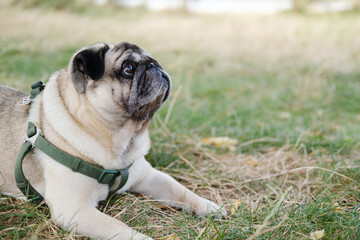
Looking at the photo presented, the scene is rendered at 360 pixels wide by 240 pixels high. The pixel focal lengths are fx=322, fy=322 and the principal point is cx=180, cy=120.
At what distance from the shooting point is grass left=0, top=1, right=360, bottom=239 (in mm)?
2178

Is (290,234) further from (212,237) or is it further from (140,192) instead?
(140,192)

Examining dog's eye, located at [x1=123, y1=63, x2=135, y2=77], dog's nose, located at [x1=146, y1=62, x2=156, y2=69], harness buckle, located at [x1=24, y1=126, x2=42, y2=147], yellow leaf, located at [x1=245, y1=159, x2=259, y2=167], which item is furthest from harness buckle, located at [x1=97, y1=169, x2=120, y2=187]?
yellow leaf, located at [x1=245, y1=159, x2=259, y2=167]

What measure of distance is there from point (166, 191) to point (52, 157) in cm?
95

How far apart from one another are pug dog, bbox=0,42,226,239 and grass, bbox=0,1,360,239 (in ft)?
0.52

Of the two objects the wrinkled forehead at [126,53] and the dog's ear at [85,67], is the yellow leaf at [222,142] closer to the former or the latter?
the wrinkled forehead at [126,53]

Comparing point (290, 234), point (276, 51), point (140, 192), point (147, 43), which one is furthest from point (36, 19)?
point (290, 234)

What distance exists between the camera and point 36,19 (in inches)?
353

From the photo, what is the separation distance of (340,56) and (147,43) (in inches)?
200

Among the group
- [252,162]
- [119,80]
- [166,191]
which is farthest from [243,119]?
[119,80]

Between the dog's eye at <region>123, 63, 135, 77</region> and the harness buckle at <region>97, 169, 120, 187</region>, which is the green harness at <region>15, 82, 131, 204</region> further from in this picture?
the dog's eye at <region>123, 63, 135, 77</region>

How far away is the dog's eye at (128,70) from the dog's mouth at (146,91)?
4 cm

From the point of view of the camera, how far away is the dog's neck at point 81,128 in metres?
2.27

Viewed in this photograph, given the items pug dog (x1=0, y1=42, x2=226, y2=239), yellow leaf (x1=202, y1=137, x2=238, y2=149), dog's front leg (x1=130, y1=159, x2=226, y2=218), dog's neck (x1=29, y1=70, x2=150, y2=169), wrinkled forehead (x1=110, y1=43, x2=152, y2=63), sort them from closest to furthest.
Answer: pug dog (x1=0, y1=42, x2=226, y2=239)
dog's neck (x1=29, y1=70, x2=150, y2=169)
wrinkled forehead (x1=110, y1=43, x2=152, y2=63)
dog's front leg (x1=130, y1=159, x2=226, y2=218)
yellow leaf (x1=202, y1=137, x2=238, y2=149)

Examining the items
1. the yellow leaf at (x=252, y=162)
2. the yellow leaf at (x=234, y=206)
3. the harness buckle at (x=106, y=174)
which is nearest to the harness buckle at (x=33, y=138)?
the harness buckle at (x=106, y=174)
